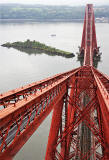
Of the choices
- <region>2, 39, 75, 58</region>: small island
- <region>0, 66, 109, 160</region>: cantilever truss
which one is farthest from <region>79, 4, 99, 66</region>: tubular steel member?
<region>0, 66, 109, 160</region>: cantilever truss

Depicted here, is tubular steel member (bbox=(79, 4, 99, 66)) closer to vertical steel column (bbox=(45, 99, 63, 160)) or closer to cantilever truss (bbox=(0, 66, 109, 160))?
cantilever truss (bbox=(0, 66, 109, 160))

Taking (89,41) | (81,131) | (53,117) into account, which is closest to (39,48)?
(89,41)

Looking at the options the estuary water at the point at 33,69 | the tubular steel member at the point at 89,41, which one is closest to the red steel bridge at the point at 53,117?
the estuary water at the point at 33,69

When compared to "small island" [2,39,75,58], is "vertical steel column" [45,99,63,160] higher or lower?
lower

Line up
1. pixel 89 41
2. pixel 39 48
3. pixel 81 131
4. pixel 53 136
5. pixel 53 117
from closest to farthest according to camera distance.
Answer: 1. pixel 53 136
2. pixel 53 117
3. pixel 81 131
4. pixel 89 41
5. pixel 39 48

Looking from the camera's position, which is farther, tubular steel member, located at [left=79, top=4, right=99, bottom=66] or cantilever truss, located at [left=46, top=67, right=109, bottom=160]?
tubular steel member, located at [left=79, top=4, right=99, bottom=66]

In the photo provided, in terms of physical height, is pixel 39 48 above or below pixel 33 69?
above

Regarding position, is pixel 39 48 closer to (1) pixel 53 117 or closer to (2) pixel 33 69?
(2) pixel 33 69

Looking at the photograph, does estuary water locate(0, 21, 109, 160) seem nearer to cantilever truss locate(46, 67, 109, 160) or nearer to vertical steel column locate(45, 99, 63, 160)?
cantilever truss locate(46, 67, 109, 160)

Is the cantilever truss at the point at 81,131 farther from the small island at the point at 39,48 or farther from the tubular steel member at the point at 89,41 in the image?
the small island at the point at 39,48

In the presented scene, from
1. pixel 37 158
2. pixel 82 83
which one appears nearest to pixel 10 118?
pixel 37 158

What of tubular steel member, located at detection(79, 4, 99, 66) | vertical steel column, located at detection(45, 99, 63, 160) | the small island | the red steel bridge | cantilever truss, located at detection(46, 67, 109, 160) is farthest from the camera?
the small island

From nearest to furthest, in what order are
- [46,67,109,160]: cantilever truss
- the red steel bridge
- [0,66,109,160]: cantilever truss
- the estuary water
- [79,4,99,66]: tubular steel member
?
[0,66,109,160]: cantilever truss → the red steel bridge → [46,67,109,160]: cantilever truss → the estuary water → [79,4,99,66]: tubular steel member
